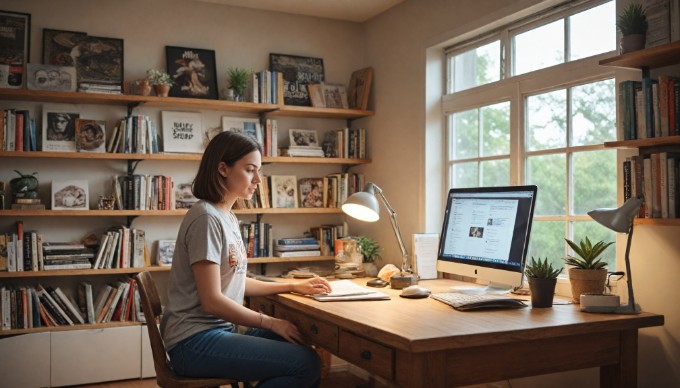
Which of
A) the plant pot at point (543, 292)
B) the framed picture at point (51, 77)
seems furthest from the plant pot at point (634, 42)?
the framed picture at point (51, 77)

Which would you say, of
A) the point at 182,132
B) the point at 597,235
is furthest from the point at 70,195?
the point at 597,235

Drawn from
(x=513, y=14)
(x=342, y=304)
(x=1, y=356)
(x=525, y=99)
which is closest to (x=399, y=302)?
→ (x=342, y=304)

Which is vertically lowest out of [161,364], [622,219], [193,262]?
[161,364]

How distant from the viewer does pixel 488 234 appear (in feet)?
9.27

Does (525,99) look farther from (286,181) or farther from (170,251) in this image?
(170,251)

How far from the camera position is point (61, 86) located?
3967mm

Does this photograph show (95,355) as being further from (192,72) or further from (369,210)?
(369,210)

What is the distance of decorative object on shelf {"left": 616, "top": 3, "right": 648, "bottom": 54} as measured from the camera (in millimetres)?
2538

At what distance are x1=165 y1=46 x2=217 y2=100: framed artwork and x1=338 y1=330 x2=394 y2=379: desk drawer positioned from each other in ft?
8.21

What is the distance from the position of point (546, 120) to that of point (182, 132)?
90.2 inches

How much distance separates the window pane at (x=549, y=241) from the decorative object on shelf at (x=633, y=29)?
96 cm

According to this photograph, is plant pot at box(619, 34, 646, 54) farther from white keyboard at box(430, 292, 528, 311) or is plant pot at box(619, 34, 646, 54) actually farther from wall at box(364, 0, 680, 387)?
white keyboard at box(430, 292, 528, 311)

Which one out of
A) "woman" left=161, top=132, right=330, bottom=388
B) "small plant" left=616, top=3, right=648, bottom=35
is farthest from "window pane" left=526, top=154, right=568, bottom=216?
"woman" left=161, top=132, right=330, bottom=388

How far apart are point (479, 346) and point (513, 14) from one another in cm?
200
